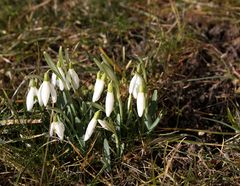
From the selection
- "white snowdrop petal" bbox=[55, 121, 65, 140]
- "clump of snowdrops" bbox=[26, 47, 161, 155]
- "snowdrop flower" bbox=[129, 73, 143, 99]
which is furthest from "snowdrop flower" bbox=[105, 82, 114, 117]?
"white snowdrop petal" bbox=[55, 121, 65, 140]

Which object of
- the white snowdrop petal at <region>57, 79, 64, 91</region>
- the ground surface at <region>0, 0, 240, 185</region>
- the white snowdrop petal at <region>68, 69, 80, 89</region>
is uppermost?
the white snowdrop petal at <region>68, 69, 80, 89</region>

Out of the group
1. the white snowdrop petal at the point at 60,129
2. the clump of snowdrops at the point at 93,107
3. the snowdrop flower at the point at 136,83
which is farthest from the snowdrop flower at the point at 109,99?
the white snowdrop petal at the point at 60,129

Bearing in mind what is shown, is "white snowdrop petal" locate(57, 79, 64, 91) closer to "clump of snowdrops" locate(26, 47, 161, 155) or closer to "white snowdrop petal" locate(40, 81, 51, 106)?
"clump of snowdrops" locate(26, 47, 161, 155)

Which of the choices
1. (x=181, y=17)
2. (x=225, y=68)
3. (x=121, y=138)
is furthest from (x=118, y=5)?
(x=121, y=138)

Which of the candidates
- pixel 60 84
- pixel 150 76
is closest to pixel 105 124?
pixel 60 84

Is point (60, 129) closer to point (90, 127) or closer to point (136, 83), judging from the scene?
point (90, 127)

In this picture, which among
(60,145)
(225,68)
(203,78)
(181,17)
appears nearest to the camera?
(60,145)

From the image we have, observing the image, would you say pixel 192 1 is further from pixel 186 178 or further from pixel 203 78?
pixel 186 178
